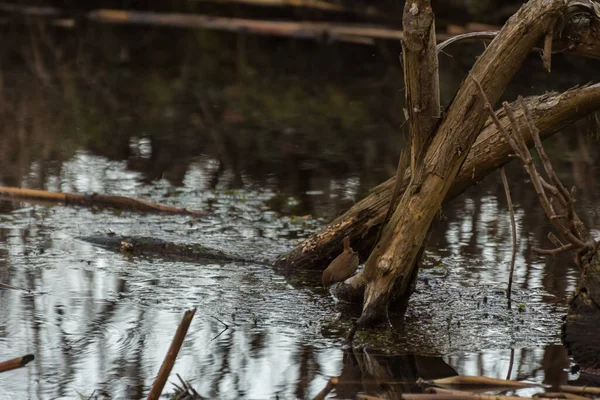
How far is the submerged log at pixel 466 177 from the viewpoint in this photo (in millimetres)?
6832

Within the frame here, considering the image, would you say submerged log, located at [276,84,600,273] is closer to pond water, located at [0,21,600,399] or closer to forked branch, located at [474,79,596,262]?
pond water, located at [0,21,600,399]

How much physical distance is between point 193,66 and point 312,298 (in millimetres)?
14954

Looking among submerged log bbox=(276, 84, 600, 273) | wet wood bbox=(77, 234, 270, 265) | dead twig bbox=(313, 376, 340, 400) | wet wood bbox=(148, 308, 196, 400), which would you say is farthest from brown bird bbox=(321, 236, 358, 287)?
wet wood bbox=(148, 308, 196, 400)

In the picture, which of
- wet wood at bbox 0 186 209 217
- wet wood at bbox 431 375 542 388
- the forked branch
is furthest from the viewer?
wet wood at bbox 0 186 209 217

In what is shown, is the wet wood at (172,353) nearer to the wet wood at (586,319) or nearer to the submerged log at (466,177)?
the wet wood at (586,319)

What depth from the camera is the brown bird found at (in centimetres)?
709

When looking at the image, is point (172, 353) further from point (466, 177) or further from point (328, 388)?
point (466, 177)

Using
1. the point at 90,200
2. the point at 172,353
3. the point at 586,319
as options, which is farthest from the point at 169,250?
the point at 172,353

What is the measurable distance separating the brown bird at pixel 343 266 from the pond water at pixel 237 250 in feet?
0.50

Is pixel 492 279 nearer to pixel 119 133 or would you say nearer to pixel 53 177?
pixel 53 177

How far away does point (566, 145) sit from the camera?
13.6 meters

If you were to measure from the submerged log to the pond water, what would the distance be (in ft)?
0.84

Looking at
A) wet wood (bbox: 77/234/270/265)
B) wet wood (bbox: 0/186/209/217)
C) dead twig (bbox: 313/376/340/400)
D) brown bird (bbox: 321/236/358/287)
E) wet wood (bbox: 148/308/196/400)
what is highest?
wet wood (bbox: 0/186/209/217)

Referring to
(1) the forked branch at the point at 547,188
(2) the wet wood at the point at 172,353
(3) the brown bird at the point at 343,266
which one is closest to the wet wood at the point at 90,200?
(3) the brown bird at the point at 343,266
